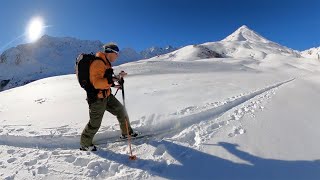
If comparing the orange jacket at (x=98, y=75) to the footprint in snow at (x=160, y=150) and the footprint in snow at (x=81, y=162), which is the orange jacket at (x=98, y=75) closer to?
the footprint in snow at (x=81, y=162)

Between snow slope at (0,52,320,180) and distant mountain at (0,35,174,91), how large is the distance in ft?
329

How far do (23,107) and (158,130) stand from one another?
5.35 meters

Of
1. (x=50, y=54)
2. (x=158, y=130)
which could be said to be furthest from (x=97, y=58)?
(x=50, y=54)

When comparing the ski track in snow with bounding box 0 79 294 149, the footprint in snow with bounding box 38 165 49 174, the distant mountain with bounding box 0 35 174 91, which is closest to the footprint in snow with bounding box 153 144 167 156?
the ski track in snow with bounding box 0 79 294 149

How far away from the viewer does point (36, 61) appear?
5482 inches

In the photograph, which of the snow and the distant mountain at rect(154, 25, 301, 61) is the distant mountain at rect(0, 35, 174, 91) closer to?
the distant mountain at rect(154, 25, 301, 61)

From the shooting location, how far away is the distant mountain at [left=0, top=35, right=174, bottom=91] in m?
113

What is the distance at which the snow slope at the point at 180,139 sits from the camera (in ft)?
18.8

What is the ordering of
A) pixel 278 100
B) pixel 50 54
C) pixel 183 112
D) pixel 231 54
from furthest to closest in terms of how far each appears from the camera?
1. pixel 50 54
2. pixel 231 54
3. pixel 278 100
4. pixel 183 112

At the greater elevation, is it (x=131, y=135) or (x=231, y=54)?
(x=231, y=54)

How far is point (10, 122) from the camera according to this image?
9.08 metres

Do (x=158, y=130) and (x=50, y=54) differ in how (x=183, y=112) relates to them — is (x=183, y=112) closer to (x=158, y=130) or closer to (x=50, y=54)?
(x=158, y=130)

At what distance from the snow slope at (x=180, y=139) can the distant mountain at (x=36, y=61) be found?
329 ft

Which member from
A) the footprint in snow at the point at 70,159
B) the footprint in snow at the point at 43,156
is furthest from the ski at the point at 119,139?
the footprint in snow at the point at 43,156
